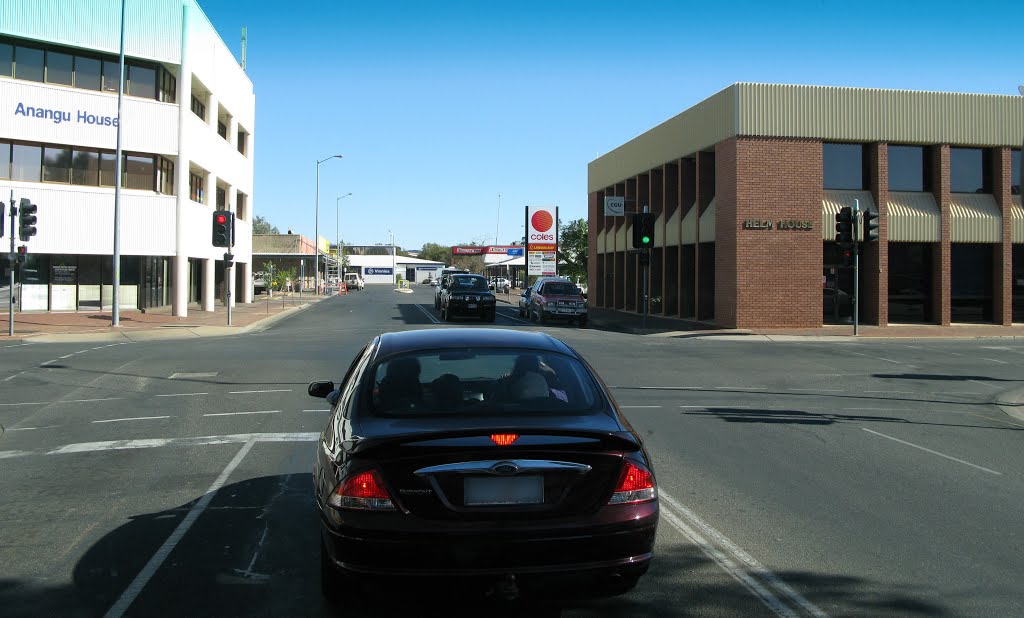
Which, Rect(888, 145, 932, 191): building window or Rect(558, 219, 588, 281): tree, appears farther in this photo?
Rect(558, 219, 588, 281): tree

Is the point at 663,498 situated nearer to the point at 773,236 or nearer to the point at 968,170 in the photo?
the point at 773,236

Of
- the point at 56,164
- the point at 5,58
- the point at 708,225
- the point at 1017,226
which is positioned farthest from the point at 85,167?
the point at 1017,226

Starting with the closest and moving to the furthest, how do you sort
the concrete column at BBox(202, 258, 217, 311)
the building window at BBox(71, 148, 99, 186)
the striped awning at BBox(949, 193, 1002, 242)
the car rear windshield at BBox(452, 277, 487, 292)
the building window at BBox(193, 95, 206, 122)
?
the striped awning at BBox(949, 193, 1002, 242) < the building window at BBox(71, 148, 99, 186) < the car rear windshield at BBox(452, 277, 487, 292) < the building window at BBox(193, 95, 206, 122) < the concrete column at BBox(202, 258, 217, 311)

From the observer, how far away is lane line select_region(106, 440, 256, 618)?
4980mm

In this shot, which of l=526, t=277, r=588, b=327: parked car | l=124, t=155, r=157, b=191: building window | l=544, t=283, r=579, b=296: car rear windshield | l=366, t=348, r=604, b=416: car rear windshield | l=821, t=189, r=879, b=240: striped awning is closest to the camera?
l=366, t=348, r=604, b=416: car rear windshield

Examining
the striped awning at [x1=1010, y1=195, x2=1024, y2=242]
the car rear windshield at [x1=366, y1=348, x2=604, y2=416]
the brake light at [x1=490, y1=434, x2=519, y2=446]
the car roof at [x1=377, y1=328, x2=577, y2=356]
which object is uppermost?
the striped awning at [x1=1010, y1=195, x2=1024, y2=242]

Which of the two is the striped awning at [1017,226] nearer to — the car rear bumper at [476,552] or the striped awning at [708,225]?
the striped awning at [708,225]

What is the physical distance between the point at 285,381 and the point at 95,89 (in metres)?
24.5

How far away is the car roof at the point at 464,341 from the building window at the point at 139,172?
3324cm

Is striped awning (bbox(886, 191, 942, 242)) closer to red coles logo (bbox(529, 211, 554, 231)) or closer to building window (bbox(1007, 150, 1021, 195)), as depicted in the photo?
building window (bbox(1007, 150, 1021, 195))

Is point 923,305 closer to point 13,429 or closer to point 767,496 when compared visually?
point 767,496

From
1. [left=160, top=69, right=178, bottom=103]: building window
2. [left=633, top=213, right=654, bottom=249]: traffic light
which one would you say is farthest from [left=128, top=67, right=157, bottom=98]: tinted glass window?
[left=633, top=213, right=654, bottom=249]: traffic light

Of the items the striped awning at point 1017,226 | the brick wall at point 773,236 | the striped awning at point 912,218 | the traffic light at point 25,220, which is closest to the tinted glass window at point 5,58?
the traffic light at point 25,220

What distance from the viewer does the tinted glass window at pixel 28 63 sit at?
3288 cm
